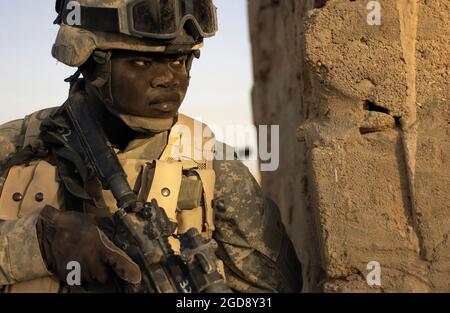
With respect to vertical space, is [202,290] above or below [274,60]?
below

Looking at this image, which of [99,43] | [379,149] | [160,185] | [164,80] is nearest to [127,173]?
[160,185]

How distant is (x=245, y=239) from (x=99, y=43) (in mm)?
952

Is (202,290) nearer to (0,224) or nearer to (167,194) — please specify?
(167,194)

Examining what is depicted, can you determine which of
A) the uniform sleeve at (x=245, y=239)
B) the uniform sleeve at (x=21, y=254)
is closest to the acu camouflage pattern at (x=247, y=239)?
the uniform sleeve at (x=245, y=239)

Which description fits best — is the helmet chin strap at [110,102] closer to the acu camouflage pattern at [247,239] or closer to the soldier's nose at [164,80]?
the soldier's nose at [164,80]

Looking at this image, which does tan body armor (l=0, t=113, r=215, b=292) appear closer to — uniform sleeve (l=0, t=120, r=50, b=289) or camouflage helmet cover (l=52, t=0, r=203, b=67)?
uniform sleeve (l=0, t=120, r=50, b=289)

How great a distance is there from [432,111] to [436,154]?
0.16 metres

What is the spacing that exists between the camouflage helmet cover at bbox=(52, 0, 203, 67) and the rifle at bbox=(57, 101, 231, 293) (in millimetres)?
386

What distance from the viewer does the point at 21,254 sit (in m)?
3.95

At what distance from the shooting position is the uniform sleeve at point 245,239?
426cm

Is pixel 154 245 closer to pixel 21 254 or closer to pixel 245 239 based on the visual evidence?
pixel 21 254

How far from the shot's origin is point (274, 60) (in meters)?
8.03

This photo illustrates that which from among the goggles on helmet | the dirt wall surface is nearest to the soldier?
the goggles on helmet
